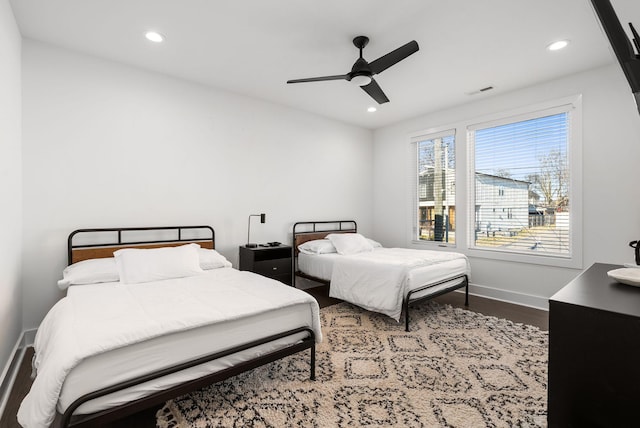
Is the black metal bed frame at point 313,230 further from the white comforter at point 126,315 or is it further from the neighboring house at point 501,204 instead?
the neighboring house at point 501,204

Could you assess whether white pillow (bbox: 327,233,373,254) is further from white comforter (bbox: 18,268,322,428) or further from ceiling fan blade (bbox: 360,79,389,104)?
ceiling fan blade (bbox: 360,79,389,104)

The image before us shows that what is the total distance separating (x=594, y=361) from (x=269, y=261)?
3.18m

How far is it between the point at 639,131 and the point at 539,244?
154cm

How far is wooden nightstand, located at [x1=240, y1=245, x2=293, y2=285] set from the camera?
12.4ft

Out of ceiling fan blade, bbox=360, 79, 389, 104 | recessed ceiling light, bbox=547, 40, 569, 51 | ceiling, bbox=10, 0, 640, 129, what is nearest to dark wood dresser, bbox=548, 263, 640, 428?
ceiling, bbox=10, 0, 640, 129

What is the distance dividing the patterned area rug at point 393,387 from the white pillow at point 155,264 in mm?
1129

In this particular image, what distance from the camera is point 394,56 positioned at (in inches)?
103

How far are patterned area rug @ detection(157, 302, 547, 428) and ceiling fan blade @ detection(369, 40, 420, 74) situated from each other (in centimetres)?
249

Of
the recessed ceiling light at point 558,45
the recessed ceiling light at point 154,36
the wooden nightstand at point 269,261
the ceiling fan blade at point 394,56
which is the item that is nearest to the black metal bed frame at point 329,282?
the wooden nightstand at point 269,261

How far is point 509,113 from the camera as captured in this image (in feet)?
13.5

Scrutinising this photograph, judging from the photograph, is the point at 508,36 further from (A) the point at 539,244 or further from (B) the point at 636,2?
(A) the point at 539,244

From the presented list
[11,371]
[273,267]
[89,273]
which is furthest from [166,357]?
[273,267]

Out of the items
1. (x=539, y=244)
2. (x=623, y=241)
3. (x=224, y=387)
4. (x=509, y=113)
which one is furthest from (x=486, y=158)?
(x=224, y=387)

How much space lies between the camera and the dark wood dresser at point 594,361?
3.51ft
